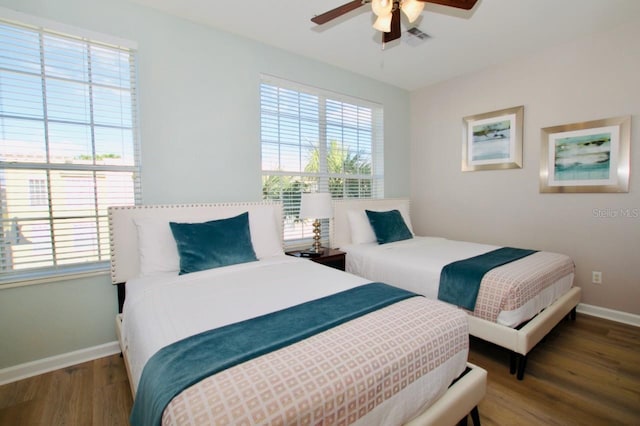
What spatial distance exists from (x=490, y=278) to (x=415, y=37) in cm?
229

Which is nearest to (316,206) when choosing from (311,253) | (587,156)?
(311,253)

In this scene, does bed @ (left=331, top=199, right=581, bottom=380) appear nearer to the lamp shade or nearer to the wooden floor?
the wooden floor

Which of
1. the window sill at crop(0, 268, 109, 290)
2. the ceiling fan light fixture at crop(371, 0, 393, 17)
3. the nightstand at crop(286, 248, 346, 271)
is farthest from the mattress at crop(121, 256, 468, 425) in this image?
the ceiling fan light fixture at crop(371, 0, 393, 17)

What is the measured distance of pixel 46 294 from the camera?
6.82 ft

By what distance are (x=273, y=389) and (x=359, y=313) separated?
57 centimetres

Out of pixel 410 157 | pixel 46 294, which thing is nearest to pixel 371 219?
pixel 410 157

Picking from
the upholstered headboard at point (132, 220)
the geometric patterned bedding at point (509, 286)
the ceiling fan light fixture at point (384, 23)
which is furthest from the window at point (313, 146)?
the geometric patterned bedding at point (509, 286)

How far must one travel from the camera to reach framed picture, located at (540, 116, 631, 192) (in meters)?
2.73

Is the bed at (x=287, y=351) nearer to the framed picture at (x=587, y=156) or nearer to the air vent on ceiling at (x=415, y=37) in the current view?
the air vent on ceiling at (x=415, y=37)

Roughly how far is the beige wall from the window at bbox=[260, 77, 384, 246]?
875 mm

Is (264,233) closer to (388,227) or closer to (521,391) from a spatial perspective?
(388,227)

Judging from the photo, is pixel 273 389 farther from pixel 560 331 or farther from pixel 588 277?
pixel 588 277

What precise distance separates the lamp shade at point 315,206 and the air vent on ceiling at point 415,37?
67.2 inches

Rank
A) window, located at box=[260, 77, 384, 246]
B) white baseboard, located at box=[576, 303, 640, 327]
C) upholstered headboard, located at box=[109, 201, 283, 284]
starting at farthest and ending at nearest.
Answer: window, located at box=[260, 77, 384, 246], white baseboard, located at box=[576, 303, 640, 327], upholstered headboard, located at box=[109, 201, 283, 284]
